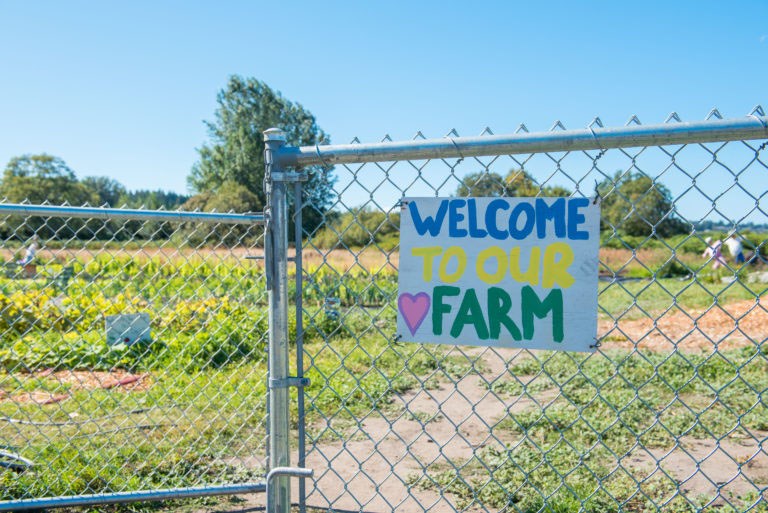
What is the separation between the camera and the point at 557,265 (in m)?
1.75

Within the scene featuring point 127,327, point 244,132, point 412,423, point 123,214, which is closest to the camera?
point 123,214

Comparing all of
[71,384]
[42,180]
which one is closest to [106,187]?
[42,180]

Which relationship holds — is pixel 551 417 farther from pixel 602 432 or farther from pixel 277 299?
pixel 277 299

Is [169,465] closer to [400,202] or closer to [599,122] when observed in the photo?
[400,202]

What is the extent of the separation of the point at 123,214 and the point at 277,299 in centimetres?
134

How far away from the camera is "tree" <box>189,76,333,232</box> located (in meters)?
43.8

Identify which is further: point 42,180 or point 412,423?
point 42,180

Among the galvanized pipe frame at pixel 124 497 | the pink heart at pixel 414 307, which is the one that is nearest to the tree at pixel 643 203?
the pink heart at pixel 414 307

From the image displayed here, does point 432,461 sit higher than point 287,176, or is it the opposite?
point 287,176

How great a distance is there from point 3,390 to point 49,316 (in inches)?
58.8

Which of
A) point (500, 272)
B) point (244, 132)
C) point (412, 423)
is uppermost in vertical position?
point (244, 132)

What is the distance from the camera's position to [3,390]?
5.60 metres

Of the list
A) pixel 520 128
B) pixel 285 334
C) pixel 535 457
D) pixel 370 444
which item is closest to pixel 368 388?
pixel 370 444

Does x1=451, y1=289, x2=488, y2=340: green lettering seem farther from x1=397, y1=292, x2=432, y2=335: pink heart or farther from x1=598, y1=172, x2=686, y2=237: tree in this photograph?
x1=598, y1=172, x2=686, y2=237: tree
